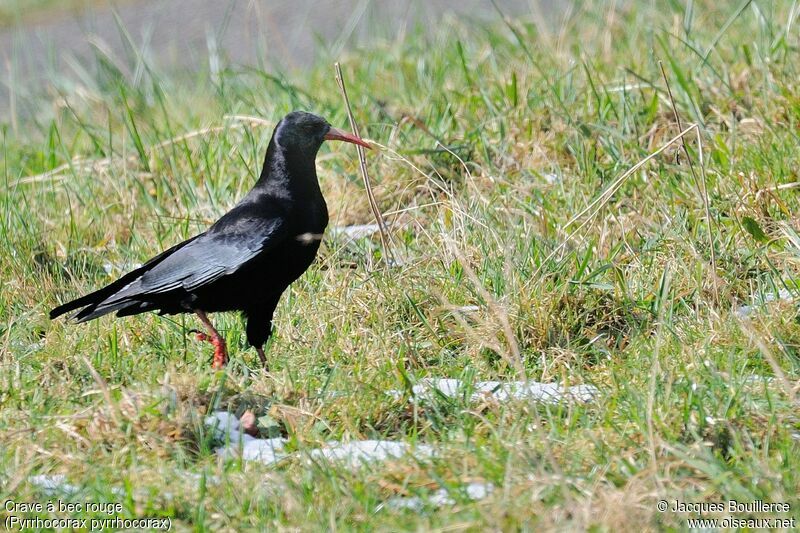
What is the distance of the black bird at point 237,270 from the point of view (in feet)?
13.0

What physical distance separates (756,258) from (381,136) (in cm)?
207

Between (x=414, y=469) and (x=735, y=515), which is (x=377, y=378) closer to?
(x=414, y=469)

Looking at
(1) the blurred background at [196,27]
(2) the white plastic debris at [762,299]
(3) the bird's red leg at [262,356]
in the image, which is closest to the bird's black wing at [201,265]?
(3) the bird's red leg at [262,356]

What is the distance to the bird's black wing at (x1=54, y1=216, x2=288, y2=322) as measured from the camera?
3.97 meters

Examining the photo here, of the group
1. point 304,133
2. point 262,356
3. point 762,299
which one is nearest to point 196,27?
point 304,133

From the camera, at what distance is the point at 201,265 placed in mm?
4070

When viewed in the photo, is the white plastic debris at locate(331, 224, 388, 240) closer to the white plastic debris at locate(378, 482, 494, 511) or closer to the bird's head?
the bird's head

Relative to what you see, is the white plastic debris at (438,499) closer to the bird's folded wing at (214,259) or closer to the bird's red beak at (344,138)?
the bird's folded wing at (214,259)

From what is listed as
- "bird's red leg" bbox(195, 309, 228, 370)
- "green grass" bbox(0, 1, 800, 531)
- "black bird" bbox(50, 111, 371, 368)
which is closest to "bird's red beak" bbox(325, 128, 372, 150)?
"green grass" bbox(0, 1, 800, 531)

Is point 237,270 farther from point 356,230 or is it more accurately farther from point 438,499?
point 438,499

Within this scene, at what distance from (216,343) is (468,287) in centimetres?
96

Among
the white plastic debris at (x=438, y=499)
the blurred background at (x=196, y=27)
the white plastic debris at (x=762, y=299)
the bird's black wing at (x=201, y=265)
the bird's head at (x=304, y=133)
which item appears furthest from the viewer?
the blurred background at (x=196, y=27)

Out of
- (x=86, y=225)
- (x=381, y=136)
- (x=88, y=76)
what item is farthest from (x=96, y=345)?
(x=88, y=76)

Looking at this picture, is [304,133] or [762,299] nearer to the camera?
[762,299]
